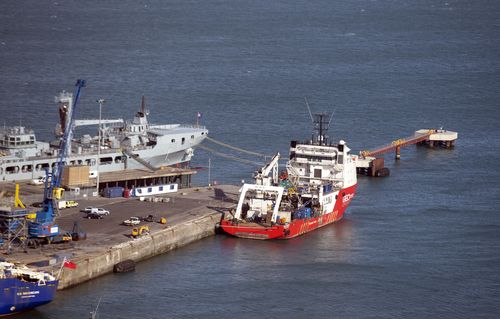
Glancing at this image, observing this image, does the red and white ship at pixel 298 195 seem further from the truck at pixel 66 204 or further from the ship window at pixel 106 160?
the ship window at pixel 106 160

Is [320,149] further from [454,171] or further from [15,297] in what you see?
[15,297]

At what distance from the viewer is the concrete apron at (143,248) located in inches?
3012

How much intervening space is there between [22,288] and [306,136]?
60.1 m

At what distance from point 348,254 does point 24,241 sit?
2181 cm

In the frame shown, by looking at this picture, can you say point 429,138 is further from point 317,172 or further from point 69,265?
point 69,265

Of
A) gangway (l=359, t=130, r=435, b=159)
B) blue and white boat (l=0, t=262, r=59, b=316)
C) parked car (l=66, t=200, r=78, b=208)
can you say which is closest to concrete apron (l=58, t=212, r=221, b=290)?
blue and white boat (l=0, t=262, r=59, b=316)

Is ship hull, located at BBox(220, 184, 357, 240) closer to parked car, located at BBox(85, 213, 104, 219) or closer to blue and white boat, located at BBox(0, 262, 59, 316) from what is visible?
parked car, located at BBox(85, 213, 104, 219)

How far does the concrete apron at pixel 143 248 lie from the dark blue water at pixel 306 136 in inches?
28.1

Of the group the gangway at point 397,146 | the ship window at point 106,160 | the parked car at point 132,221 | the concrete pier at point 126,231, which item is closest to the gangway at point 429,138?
the gangway at point 397,146

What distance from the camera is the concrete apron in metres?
76.5

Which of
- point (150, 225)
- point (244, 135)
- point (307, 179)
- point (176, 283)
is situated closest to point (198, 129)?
point (244, 135)

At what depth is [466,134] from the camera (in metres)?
134

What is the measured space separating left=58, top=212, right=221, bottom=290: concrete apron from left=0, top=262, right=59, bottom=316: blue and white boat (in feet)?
10.8

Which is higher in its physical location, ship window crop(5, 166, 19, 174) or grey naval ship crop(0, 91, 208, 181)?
grey naval ship crop(0, 91, 208, 181)
